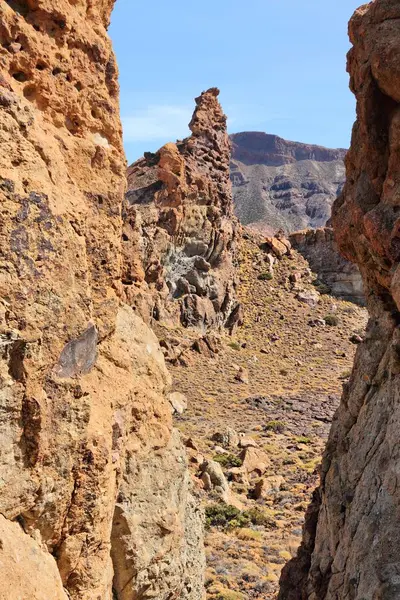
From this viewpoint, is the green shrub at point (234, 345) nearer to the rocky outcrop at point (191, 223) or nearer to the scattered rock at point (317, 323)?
the rocky outcrop at point (191, 223)

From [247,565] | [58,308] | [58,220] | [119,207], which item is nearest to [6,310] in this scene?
[58,308]

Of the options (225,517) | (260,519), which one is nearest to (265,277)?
(260,519)

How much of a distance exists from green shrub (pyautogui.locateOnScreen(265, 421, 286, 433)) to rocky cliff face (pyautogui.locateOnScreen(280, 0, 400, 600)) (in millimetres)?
19815

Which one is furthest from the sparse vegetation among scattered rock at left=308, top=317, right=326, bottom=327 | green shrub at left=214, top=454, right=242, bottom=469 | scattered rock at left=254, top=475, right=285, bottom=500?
scattered rock at left=254, top=475, right=285, bottom=500

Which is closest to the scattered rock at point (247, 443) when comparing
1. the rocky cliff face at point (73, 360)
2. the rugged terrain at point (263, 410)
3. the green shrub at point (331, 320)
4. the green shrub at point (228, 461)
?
the rugged terrain at point (263, 410)

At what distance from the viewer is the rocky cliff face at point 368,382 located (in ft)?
21.9

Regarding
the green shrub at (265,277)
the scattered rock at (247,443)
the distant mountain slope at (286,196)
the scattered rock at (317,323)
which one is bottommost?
the scattered rock at (247,443)

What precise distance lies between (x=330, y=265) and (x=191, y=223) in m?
22.8

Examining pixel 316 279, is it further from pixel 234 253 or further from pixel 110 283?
pixel 110 283

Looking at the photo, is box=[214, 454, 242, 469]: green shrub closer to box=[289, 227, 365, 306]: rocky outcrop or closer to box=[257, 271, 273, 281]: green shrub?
box=[257, 271, 273, 281]: green shrub

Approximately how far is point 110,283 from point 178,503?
3.52 metres

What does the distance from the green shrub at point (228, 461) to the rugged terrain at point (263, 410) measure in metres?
0.04

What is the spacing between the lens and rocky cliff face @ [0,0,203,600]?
552cm

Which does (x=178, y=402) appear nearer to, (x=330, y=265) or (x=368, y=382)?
(x=368, y=382)
